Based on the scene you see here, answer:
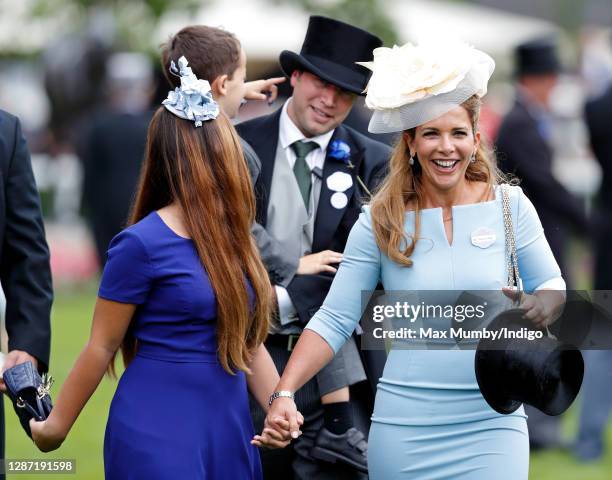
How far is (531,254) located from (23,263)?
1.79 meters

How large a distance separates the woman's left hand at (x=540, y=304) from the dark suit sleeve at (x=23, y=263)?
65.5 inches

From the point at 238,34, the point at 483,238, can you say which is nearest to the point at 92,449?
the point at 483,238

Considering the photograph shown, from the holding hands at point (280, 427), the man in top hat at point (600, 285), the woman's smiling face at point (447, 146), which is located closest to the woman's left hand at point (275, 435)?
the holding hands at point (280, 427)

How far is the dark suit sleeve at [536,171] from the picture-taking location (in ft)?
27.6

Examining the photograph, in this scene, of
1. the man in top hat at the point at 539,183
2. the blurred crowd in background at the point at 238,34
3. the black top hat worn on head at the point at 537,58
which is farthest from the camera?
the blurred crowd in background at the point at 238,34

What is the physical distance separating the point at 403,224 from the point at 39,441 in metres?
1.41

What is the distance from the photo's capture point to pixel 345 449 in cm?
492

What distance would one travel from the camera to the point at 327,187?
5121 millimetres

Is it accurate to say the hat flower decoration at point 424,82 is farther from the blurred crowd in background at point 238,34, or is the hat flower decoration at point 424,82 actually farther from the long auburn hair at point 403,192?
the blurred crowd in background at point 238,34

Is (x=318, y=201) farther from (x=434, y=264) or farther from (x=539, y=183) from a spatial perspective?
(x=539, y=183)

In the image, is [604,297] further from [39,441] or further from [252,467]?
[39,441]

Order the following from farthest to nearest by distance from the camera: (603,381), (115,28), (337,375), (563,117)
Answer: (563,117), (115,28), (603,381), (337,375)

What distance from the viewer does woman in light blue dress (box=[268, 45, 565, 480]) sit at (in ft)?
13.9

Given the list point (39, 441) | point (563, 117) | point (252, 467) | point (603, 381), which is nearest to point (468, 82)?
point (252, 467)
